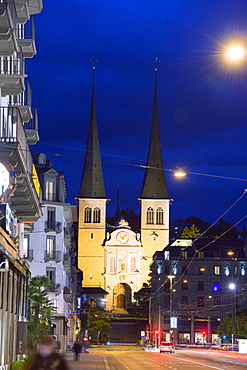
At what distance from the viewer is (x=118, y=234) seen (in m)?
178

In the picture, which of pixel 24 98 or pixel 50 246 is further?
pixel 50 246

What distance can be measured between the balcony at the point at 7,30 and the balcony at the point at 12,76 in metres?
2.58

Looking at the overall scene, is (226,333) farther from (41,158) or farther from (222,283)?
(41,158)

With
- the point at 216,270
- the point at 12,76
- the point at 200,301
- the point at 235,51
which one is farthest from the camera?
the point at 216,270

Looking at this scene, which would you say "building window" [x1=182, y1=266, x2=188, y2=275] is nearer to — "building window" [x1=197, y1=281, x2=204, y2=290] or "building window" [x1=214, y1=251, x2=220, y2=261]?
"building window" [x1=197, y1=281, x2=204, y2=290]

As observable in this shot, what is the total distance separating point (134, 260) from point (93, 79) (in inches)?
1845

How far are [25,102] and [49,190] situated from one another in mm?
41538

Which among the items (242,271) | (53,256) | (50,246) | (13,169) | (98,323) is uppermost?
(242,271)

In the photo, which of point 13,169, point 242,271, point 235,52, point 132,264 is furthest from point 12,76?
point 132,264

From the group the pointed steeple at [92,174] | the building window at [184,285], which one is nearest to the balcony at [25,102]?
the building window at [184,285]

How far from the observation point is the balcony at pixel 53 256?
70.2m

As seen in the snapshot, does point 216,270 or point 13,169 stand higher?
point 216,270

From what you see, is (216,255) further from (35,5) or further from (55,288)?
(35,5)

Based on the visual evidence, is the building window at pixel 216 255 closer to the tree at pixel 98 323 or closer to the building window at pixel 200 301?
the building window at pixel 200 301
